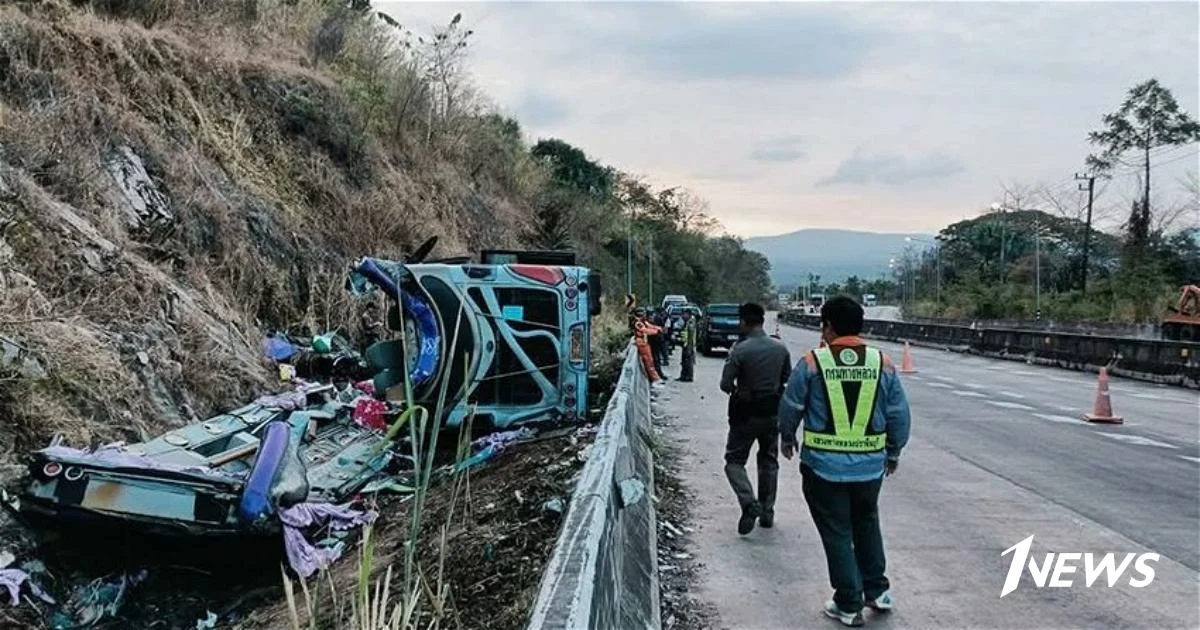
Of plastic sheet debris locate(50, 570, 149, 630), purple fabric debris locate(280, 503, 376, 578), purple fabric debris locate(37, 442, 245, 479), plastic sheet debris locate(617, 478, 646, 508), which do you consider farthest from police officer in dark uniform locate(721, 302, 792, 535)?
plastic sheet debris locate(50, 570, 149, 630)

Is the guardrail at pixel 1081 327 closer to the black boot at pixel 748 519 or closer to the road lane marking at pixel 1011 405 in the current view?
the road lane marking at pixel 1011 405

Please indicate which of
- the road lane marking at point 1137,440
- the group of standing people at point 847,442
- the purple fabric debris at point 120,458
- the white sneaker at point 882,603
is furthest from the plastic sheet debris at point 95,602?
the road lane marking at point 1137,440

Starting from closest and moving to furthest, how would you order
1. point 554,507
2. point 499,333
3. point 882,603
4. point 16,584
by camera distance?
point 882,603 → point 16,584 → point 554,507 → point 499,333

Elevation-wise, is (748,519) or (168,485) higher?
(168,485)

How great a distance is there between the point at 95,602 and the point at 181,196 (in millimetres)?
8155

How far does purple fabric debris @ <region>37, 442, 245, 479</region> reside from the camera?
21.0 ft

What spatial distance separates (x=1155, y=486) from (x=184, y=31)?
53.0 feet

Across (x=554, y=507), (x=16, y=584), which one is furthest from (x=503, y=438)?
(x=16, y=584)

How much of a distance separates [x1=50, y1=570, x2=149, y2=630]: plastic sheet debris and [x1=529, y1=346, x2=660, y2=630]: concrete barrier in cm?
342

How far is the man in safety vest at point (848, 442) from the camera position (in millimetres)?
5383

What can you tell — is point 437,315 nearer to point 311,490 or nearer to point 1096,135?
point 311,490

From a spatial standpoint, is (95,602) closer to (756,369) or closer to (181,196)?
(756,369)

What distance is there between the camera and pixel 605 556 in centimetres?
405

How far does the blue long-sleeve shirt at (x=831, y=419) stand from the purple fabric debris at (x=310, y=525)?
2.98m
